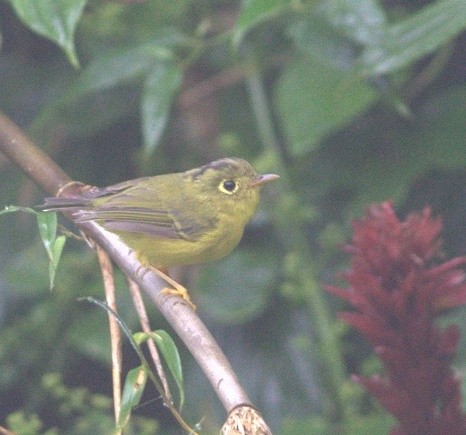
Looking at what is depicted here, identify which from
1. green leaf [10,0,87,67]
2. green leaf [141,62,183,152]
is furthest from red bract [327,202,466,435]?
green leaf [141,62,183,152]

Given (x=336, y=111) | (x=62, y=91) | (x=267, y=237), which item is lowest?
(x=267, y=237)

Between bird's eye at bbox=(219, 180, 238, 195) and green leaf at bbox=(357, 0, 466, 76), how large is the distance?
0.52 meters

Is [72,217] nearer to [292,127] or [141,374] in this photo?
[141,374]

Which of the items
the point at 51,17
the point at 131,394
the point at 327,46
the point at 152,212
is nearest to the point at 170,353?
the point at 131,394

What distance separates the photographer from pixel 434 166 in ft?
11.8

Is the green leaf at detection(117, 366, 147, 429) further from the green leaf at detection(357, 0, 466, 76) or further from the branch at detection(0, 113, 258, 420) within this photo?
the green leaf at detection(357, 0, 466, 76)

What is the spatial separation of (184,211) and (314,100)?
65 centimetres

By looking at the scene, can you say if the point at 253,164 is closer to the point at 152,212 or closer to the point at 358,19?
the point at 152,212

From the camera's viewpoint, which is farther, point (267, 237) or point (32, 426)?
point (267, 237)

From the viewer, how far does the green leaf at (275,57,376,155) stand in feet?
11.1

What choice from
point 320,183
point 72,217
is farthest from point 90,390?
point 72,217

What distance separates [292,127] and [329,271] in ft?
1.92

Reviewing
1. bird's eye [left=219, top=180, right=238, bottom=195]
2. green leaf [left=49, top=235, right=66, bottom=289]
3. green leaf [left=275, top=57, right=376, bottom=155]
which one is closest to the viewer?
green leaf [left=49, top=235, right=66, bottom=289]

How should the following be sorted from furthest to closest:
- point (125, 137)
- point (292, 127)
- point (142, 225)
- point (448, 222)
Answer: point (125, 137) < point (448, 222) < point (292, 127) < point (142, 225)
